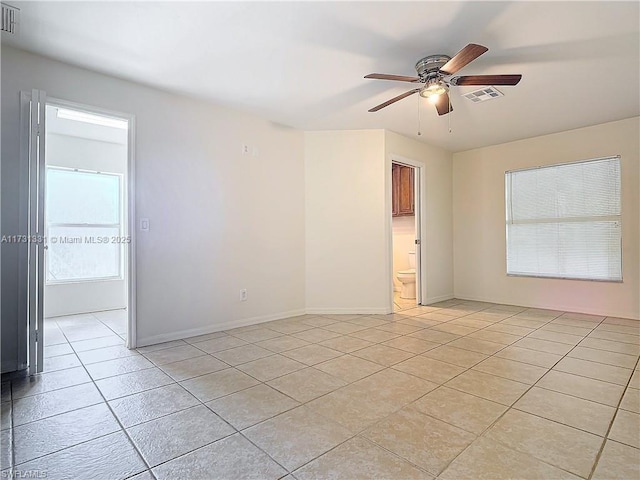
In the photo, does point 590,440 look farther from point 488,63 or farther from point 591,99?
point 591,99

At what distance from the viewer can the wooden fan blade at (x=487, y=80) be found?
2459mm

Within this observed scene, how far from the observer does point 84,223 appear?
489 cm

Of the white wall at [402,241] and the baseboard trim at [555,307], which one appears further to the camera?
the white wall at [402,241]

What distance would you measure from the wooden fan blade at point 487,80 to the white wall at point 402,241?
3.92 meters

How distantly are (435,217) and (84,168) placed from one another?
5424 mm

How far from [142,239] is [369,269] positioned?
277cm

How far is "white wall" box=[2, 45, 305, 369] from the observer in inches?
105

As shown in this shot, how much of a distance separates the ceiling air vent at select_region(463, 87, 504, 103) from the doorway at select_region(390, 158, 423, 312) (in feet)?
5.31

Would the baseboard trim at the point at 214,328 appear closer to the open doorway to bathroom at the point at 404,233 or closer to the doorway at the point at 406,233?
the doorway at the point at 406,233

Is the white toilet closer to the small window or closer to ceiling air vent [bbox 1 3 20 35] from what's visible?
the small window

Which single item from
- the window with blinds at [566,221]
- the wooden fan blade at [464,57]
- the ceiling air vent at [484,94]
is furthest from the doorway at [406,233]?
the wooden fan blade at [464,57]

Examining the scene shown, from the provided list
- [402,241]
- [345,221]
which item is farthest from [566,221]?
[345,221]

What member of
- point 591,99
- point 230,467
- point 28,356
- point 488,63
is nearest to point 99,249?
point 28,356

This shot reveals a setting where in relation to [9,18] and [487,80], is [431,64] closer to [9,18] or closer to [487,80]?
[487,80]
